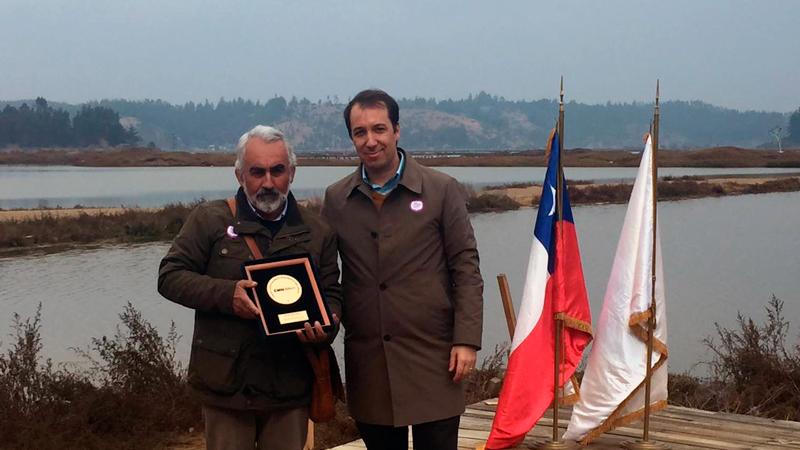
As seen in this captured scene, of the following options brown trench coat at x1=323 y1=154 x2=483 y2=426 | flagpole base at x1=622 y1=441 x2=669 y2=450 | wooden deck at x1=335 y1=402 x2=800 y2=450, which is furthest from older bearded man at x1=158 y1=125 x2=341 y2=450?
flagpole base at x1=622 y1=441 x2=669 y2=450

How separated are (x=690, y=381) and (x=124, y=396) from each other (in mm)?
4483

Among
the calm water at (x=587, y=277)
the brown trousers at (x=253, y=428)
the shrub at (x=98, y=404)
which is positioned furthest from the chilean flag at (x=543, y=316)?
the calm water at (x=587, y=277)

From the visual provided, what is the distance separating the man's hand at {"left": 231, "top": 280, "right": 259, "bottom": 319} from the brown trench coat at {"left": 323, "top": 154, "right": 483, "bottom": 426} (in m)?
0.48

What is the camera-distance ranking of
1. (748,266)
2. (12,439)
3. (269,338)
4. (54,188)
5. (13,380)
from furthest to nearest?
(54,188) → (748,266) → (13,380) → (12,439) → (269,338)

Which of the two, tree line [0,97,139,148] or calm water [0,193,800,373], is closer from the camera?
calm water [0,193,800,373]

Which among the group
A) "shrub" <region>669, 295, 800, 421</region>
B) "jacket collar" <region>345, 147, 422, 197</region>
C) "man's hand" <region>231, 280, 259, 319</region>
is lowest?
"shrub" <region>669, 295, 800, 421</region>

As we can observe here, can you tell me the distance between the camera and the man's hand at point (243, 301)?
310 centimetres

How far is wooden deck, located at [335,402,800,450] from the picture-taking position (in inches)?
214

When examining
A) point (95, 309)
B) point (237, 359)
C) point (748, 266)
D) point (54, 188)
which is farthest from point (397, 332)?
point (54, 188)

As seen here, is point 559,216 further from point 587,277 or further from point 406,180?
point 587,277

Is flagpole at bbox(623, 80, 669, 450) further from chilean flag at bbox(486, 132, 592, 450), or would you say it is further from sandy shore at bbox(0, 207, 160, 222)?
sandy shore at bbox(0, 207, 160, 222)

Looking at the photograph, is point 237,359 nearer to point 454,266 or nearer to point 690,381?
point 454,266

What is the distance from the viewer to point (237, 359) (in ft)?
10.5

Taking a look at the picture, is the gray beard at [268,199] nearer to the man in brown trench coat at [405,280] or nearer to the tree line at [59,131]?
the man in brown trench coat at [405,280]
